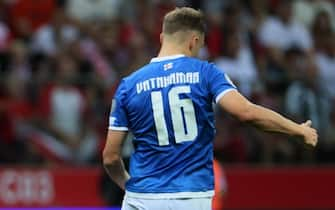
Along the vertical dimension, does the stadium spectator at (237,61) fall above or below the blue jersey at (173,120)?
below

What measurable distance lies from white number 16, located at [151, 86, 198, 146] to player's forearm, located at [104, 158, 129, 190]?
392 millimetres

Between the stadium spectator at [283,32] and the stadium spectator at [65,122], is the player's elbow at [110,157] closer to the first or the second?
the stadium spectator at [65,122]

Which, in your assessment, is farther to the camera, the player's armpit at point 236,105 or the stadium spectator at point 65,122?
the stadium spectator at point 65,122

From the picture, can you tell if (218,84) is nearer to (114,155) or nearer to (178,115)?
(178,115)

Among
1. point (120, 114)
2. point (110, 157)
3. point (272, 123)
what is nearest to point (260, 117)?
point (272, 123)

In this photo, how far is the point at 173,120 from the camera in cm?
709

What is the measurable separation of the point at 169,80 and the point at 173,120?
240 millimetres

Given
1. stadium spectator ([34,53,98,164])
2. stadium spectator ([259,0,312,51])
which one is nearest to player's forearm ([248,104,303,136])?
stadium spectator ([34,53,98,164])

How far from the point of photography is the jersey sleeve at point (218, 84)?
22.8ft

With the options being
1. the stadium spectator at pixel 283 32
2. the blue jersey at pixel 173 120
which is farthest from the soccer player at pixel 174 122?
the stadium spectator at pixel 283 32

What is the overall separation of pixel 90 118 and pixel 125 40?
1.61m

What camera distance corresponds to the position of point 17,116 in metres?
13.5

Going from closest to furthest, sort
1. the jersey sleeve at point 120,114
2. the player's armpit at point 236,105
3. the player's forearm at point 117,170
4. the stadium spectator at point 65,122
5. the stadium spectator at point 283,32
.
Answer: the player's armpit at point 236,105 → the jersey sleeve at point 120,114 → the player's forearm at point 117,170 → the stadium spectator at point 65,122 → the stadium spectator at point 283,32

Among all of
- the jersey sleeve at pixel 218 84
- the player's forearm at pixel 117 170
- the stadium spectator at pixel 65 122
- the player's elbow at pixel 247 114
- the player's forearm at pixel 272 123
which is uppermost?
the jersey sleeve at pixel 218 84
